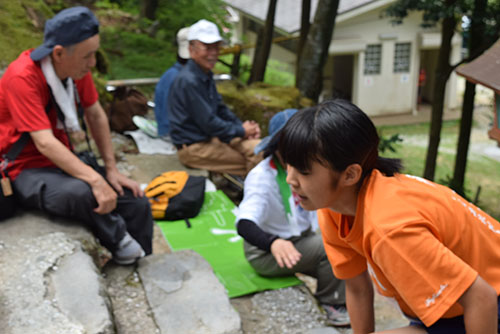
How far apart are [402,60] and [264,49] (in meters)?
8.61

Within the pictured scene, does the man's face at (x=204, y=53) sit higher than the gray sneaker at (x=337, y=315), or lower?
higher

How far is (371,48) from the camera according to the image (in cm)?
1647

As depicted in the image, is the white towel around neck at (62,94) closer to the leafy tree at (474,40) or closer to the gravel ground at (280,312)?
the gravel ground at (280,312)

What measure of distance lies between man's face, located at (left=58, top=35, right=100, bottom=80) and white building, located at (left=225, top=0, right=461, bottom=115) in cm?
1229

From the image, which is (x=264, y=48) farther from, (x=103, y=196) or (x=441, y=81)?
(x=103, y=196)

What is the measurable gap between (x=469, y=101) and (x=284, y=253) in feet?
16.4

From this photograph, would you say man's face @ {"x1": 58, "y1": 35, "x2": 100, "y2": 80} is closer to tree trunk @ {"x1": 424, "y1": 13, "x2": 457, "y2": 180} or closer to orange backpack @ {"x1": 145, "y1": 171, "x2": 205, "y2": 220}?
orange backpack @ {"x1": 145, "y1": 171, "x2": 205, "y2": 220}

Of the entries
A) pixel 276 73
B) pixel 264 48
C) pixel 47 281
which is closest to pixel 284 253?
pixel 47 281

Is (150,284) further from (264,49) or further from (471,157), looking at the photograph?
(471,157)

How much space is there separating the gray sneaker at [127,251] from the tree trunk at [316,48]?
16.7ft

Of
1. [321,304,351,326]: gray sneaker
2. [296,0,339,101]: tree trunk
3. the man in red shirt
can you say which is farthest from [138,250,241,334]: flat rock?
[296,0,339,101]: tree trunk

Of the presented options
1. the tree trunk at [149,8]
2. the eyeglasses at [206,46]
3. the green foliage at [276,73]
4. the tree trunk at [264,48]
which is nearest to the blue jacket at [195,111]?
the eyeglasses at [206,46]

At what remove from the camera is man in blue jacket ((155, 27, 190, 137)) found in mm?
6188

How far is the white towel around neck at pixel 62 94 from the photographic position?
302 cm
